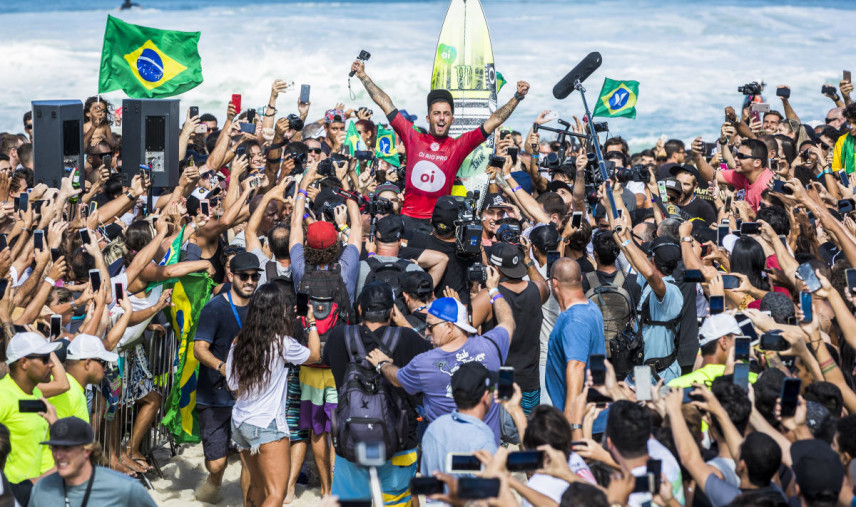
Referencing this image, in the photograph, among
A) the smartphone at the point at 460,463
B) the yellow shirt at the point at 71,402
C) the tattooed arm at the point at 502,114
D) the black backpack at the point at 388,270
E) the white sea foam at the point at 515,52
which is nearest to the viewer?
the smartphone at the point at 460,463

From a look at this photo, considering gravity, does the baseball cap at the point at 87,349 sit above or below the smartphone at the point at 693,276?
below

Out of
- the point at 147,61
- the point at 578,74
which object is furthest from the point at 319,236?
the point at 147,61

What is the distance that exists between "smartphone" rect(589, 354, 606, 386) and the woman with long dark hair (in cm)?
187

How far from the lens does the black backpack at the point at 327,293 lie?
5957 millimetres

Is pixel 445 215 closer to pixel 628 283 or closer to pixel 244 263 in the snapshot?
pixel 628 283

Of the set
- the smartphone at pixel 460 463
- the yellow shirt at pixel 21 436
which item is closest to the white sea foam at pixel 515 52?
the yellow shirt at pixel 21 436

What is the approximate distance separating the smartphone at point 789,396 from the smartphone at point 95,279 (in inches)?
143

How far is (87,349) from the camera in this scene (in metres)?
A: 5.16

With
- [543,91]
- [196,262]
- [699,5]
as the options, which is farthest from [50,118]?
[699,5]

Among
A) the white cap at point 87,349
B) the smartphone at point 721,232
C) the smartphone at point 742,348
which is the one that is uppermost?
the smartphone at point 721,232

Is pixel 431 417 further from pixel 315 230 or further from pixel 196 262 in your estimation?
pixel 196 262

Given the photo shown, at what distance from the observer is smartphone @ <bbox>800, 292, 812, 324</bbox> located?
4.64 metres

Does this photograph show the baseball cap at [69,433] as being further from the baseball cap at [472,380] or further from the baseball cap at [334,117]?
the baseball cap at [334,117]

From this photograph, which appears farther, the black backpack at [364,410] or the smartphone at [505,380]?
the black backpack at [364,410]
